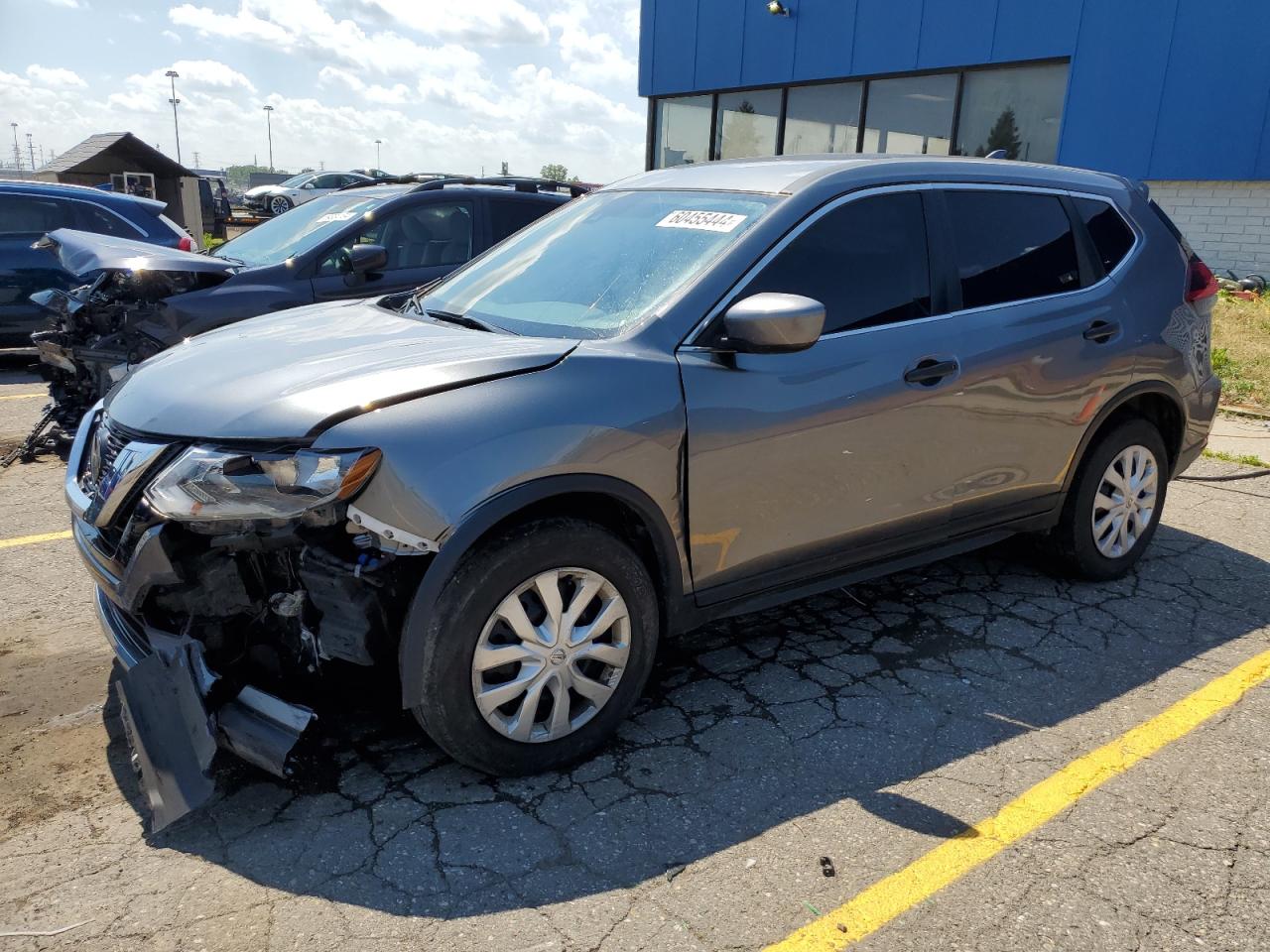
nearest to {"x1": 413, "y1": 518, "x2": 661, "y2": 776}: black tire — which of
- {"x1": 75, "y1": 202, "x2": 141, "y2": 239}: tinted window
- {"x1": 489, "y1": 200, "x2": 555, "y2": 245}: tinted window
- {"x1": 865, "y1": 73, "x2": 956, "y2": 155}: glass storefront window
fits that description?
{"x1": 489, "y1": 200, "x2": 555, "y2": 245}: tinted window

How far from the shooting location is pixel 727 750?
310 centimetres

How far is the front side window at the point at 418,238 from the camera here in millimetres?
6887

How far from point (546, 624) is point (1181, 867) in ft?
6.01

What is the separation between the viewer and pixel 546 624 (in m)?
2.80

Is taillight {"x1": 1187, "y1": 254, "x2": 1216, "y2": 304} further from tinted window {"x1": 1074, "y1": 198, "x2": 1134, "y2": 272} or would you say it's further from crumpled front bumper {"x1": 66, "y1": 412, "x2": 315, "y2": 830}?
crumpled front bumper {"x1": 66, "y1": 412, "x2": 315, "y2": 830}

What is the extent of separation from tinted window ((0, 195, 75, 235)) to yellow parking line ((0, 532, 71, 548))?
222 inches

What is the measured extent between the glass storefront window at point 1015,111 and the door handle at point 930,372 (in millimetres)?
11793

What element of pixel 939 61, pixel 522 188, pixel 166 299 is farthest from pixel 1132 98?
pixel 166 299

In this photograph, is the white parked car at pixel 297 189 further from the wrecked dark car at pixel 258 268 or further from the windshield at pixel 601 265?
the windshield at pixel 601 265

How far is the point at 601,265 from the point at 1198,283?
3.01 meters

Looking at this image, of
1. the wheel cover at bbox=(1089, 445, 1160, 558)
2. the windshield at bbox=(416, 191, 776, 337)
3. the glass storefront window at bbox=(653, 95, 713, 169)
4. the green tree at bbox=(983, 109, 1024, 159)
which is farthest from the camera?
the glass storefront window at bbox=(653, 95, 713, 169)

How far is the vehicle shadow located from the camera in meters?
2.55

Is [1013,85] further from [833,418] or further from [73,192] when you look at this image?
[833,418]

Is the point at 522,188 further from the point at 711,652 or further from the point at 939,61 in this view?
the point at 939,61
